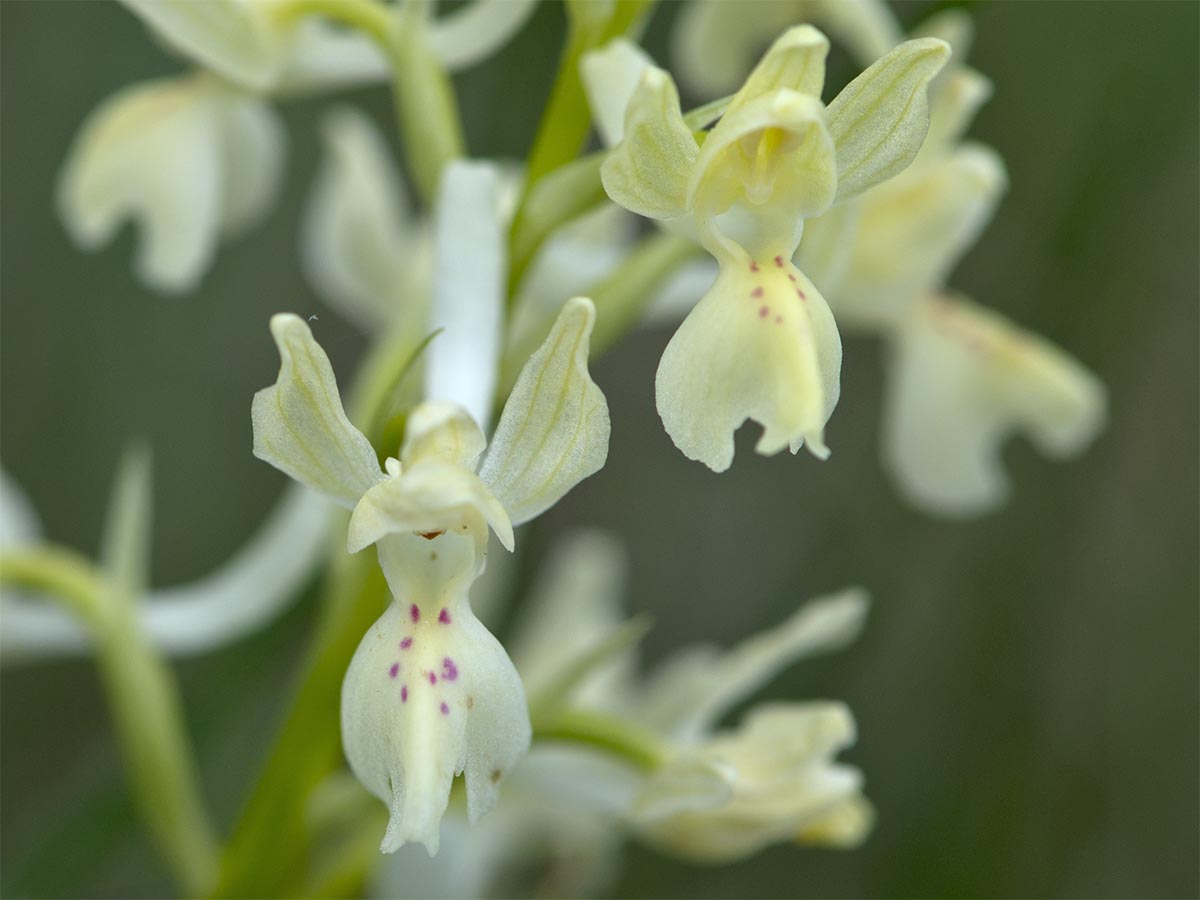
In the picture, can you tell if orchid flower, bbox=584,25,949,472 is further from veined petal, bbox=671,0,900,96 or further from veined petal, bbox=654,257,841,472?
veined petal, bbox=671,0,900,96

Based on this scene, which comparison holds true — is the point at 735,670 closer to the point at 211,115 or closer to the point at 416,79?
the point at 416,79

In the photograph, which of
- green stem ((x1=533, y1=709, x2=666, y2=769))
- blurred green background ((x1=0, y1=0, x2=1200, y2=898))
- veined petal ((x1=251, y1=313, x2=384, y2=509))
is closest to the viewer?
veined petal ((x1=251, y1=313, x2=384, y2=509))

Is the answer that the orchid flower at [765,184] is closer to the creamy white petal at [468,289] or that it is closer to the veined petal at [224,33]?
the creamy white petal at [468,289]

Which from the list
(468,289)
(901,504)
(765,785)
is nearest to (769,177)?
(468,289)

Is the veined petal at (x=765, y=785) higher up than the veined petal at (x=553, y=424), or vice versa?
the veined petal at (x=553, y=424)

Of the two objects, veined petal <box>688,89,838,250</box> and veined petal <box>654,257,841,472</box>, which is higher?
veined petal <box>688,89,838,250</box>

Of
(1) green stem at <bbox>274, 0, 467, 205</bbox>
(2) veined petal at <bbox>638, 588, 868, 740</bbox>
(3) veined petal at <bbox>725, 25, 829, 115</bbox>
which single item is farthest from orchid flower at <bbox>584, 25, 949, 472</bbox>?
(2) veined petal at <bbox>638, 588, 868, 740</bbox>

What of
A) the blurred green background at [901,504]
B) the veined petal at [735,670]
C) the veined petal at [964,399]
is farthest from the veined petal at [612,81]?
the blurred green background at [901,504]
